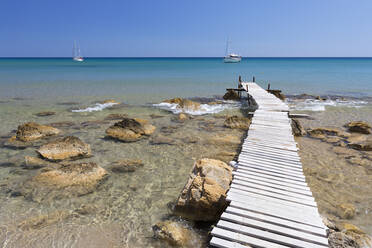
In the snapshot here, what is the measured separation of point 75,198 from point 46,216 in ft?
2.70

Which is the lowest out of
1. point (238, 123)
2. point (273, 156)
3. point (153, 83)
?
point (273, 156)

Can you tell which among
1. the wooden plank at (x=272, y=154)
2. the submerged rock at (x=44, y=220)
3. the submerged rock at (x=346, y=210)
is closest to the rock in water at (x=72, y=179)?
the submerged rock at (x=44, y=220)

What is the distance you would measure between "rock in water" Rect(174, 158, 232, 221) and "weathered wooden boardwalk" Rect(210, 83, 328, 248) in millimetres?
330

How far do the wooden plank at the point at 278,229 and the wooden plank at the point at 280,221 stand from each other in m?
0.08

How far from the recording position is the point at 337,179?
772 cm

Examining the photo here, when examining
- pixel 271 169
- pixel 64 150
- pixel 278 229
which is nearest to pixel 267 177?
pixel 271 169

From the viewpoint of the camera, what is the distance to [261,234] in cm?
420

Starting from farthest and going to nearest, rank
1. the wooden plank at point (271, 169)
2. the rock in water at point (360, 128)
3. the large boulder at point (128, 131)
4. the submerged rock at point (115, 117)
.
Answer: the submerged rock at point (115, 117)
the rock in water at point (360, 128)
the large boulder at point (128, 131)
the wooden plank at point (271, 169)

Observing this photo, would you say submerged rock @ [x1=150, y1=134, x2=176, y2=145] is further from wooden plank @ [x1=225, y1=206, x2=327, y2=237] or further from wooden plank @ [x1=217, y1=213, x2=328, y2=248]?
wooden plank @ [x1=217, y1=213, x2=328, y2=248]

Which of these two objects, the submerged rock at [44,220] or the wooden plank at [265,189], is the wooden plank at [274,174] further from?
the submerged rock at [44,220]

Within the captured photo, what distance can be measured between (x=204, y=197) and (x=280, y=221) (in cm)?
166

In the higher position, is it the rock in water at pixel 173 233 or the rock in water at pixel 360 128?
the rock in water at pixel 360 128

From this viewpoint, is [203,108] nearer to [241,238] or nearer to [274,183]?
[274,183]

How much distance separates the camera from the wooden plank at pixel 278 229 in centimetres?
408
